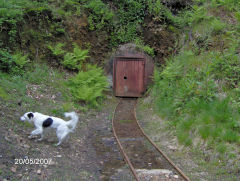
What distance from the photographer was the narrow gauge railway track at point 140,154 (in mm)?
5508

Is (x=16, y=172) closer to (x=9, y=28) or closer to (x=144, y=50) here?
(x=9, y=28)

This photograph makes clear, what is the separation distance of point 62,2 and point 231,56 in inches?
409

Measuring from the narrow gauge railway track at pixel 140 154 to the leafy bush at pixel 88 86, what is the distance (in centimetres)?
148

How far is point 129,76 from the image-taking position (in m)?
14.7

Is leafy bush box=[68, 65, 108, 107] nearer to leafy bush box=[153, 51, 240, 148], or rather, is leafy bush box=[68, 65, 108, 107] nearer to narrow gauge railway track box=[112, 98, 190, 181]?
narrow gauge railway track box=[112, 98, 190, 181]

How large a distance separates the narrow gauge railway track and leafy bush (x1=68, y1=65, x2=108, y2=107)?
148 centimetres

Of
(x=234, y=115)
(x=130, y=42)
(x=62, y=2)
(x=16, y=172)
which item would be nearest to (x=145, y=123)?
(x=234, y=115)

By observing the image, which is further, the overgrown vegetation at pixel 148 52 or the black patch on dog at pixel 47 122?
the overgrown vegetation at pixel 148 52

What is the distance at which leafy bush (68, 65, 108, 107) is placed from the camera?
10.7 meters

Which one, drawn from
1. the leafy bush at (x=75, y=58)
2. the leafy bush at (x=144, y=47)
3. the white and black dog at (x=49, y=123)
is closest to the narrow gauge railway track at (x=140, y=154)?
the white and black dog at (x=49, y=123)

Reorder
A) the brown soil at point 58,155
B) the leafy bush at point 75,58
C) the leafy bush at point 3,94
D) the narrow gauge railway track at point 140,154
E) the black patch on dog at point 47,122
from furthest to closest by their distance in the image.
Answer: the leafy bush at point 75,58 < the leafy bush at point 3,94 < the black patch on dog at point 47,122 < the narrow gauge railway track at point 140,154 < the brown soil at point 58,155

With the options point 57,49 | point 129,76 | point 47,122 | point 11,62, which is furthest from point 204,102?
point 57,49

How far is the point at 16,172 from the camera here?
4.64 metres

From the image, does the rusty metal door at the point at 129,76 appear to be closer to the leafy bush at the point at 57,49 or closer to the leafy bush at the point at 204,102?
the leafy bush at the point at 57,49
